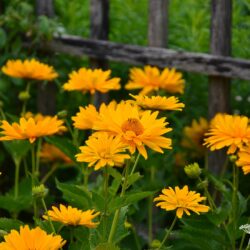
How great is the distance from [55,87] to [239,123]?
2.09 meters

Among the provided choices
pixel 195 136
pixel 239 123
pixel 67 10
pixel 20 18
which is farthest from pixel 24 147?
pixel 67 10

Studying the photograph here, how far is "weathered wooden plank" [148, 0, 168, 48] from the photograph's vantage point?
3104mm

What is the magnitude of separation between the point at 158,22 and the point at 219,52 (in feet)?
1.17

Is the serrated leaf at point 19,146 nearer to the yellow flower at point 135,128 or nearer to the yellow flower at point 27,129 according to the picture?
the yellow flower at point 27,129

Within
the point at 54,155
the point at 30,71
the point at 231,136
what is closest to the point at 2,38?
the point at 54,155

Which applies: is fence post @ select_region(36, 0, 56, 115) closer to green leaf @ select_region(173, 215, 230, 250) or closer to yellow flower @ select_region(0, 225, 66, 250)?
green leaf @ select_region(173, 215, 230, 250)

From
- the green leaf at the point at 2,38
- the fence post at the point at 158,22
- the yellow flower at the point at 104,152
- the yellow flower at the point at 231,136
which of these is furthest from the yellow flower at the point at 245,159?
the green leaf at the point at 2,38

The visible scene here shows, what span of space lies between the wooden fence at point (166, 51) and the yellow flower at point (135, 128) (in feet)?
4.25

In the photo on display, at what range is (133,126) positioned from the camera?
56.7 inches

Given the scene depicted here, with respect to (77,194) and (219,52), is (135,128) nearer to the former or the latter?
(77,194)

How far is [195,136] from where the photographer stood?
2910mm

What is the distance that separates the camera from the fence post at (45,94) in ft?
11.8

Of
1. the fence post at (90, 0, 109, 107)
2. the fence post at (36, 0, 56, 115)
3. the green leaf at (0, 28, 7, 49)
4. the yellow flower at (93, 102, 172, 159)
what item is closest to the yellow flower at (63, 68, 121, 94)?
the yellow flower at (93, 102, 172, 159)

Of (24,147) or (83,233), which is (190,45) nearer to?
(24,147)
